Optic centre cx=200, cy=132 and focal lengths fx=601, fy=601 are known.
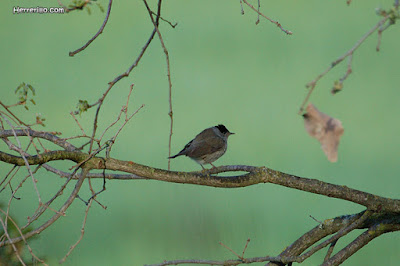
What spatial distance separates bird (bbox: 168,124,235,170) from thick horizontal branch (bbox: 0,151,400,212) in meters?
0.91

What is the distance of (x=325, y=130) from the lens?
101cm

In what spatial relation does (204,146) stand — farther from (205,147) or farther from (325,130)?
(325,130)

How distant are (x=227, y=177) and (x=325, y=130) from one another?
955mm

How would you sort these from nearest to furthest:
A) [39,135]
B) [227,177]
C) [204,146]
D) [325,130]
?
1. [325,130]
2. [39,135]
3. [227,177]
4. [204,146]

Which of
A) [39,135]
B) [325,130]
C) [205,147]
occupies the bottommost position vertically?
[325,130]

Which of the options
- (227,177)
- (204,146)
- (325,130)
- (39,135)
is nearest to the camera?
(325,130)

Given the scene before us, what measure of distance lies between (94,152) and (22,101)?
0.26 m

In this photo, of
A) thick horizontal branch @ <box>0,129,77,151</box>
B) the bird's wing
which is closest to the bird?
the bird's wing

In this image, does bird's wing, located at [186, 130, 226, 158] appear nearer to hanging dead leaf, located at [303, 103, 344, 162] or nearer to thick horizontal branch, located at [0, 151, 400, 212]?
thick horizontal branch, located at [0, 151, 400, 212]

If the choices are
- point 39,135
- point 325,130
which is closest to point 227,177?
point 39,135

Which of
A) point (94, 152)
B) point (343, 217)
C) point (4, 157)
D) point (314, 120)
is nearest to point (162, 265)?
point (94, 152)

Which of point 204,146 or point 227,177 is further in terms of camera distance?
point 204,146

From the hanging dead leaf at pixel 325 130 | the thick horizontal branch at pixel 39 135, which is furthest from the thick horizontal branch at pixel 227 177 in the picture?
the hanging dead leaf at pixel 325 130

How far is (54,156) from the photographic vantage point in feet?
5.64
